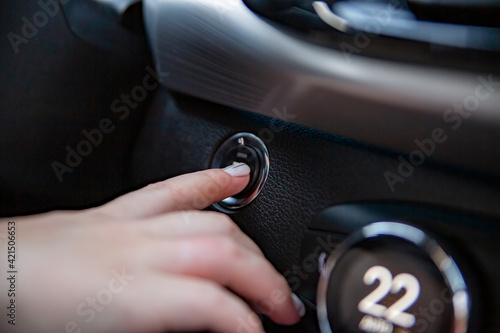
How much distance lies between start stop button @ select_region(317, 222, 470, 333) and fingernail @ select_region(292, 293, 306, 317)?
21mm

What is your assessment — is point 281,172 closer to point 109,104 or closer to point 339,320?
point 339,320

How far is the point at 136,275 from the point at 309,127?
9.8 inches

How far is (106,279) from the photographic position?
17.9 inches

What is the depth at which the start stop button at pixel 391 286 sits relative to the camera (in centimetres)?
50

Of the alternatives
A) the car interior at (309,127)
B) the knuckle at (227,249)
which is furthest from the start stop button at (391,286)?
the knuckle at (227,249)

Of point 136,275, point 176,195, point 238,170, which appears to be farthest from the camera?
point 238,170

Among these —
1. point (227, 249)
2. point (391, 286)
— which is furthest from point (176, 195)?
point (391, 286)

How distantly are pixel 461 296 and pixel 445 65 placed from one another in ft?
0.66

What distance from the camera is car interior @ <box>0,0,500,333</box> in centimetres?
51

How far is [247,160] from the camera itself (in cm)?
68

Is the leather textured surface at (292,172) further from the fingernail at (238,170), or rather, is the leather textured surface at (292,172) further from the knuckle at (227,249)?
the knuckle at (227,249)

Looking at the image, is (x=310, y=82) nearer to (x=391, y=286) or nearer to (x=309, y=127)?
(x=309, y=127)

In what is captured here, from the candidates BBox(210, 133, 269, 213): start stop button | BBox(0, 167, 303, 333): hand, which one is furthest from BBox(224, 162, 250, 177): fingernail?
BBox(0, 167, 303, 333): hand

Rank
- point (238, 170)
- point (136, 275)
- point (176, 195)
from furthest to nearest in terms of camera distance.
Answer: point (238, 170), point (176, 195), point (136, 275)
